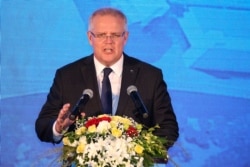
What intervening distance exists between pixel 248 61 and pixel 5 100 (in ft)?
6.08

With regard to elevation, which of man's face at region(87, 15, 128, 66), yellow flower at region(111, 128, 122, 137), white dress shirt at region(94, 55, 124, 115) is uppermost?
man's face at region(87, 15, 128, 66)

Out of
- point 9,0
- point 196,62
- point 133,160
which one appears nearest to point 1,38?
point 9,0

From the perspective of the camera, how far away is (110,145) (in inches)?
82.0

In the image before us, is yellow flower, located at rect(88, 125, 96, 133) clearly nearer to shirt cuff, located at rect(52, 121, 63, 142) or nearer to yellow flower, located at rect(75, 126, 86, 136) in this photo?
yellow flower, located at rect(75, 126, 86, 136)

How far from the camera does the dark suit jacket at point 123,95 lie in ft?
8.96

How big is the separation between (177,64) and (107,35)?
4.06ft

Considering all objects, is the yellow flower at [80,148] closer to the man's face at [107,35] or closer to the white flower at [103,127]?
the white flower at [103,127]

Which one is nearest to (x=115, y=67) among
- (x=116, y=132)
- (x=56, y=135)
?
(x=56, y=135)

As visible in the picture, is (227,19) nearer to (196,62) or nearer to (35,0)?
(196,62)

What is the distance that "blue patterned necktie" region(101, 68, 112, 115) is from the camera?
280cm

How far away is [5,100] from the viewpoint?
12.8 ft

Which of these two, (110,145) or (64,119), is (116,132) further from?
(64,119)

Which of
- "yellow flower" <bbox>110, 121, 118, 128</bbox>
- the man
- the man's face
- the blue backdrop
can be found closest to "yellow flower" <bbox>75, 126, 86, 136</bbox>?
"yellow flower" <bbox>110, 121, 118, 128</bbox>

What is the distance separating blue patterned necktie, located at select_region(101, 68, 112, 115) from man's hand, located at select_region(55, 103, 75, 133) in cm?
50
